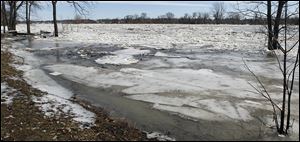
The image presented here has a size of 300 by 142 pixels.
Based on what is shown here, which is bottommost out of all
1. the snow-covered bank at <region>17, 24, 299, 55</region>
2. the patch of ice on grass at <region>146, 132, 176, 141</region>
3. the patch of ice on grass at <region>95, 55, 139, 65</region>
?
the patch of ice on grass at <region>146, 132, 176, 141</region>

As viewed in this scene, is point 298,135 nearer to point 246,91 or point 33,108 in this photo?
point 246,91

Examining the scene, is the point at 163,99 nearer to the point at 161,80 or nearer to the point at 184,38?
the point at 161,80

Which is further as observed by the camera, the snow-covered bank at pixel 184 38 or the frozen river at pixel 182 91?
the snow-covered bank at pixel 184 38

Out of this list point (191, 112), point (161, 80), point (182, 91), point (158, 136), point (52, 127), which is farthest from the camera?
point (161, 80)

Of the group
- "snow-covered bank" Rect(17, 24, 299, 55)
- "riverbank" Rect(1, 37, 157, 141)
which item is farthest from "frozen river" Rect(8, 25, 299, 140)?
"snow-covered bank" Rect(17, 24, 299, 55)

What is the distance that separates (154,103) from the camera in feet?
31.4

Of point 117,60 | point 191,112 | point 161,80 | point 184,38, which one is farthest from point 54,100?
point 184,38

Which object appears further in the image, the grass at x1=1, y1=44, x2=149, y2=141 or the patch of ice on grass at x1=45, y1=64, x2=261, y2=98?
the patch of ice on grass at x1=45, y1=64, x2=261, y2=98

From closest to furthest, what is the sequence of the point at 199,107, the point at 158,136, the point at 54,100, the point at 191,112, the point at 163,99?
1. the point at 158,136
2. the point at 191,112
3. the point at 199,107
4. the point at 54,100
5. the point at 163,99

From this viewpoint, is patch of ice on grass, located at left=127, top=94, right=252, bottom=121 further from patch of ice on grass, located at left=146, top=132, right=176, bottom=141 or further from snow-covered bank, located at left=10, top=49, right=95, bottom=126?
snow-covered bank, located at left=10, top=49, right=95, bottom=126

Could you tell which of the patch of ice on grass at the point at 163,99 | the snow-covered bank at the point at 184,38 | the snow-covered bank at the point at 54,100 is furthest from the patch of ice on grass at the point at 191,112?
the snow-covered bank at the point at 184,38

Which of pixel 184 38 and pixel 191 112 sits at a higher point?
pixel 184 38

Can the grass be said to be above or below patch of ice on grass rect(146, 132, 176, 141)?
above

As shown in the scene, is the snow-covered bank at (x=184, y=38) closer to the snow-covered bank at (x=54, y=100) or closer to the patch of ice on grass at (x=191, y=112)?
the snow-covered bank at (x=54, y=100)
